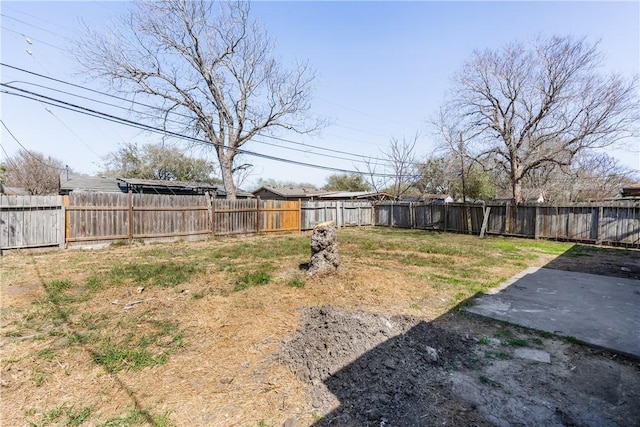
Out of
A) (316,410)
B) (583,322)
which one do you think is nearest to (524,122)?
(583,322)

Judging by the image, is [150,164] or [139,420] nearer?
[139,420]

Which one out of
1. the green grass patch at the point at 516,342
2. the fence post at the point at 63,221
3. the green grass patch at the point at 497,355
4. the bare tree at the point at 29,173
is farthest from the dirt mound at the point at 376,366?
the bare tree at the point at 29,173

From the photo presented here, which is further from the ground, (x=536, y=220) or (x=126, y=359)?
(x=536, y=220)

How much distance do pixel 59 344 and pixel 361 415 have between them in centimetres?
323

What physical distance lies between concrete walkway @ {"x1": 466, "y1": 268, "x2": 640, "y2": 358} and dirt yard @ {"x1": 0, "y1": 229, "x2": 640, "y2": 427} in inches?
12.1

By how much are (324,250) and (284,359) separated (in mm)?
2937

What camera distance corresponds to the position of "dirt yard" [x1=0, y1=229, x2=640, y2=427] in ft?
7.18

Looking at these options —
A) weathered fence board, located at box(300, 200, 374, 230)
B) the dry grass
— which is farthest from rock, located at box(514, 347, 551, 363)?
weathered fence board, located at box(300, 200, 374, 230)

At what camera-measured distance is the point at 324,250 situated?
18.6 ft

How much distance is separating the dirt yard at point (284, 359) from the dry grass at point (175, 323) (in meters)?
0.02

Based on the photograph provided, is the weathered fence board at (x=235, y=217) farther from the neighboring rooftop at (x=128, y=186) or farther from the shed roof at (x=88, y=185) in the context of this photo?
the shed roof at (x=88, y=185)

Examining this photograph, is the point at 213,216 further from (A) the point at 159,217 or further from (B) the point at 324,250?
(B) the point at 324,250

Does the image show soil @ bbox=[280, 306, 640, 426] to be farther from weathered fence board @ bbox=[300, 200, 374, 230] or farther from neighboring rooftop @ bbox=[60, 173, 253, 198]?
neighboring rooftop @ bbox=[60, 173, 253, 198]

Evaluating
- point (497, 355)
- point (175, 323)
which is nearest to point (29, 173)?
point (175, 323)
